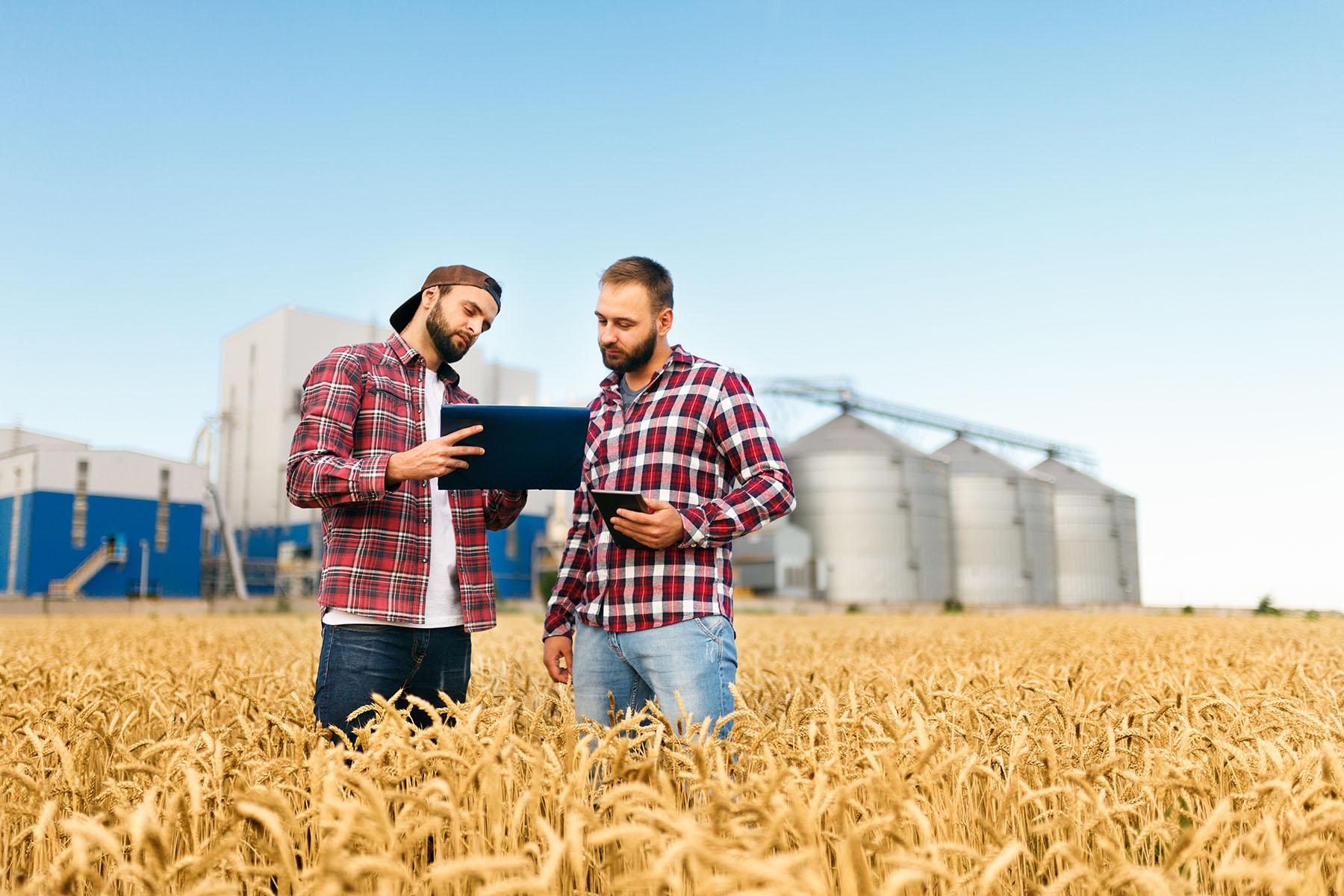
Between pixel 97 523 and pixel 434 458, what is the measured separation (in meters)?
50.3

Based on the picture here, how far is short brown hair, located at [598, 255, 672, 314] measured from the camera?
3611 mm

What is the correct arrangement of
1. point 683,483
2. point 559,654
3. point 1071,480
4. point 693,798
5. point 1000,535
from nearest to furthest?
point 693,798 → point 683,483 → point 559,654 → point 1000,535 → point 1071,480

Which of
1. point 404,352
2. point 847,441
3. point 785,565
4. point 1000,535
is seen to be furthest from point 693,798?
point 1000,535

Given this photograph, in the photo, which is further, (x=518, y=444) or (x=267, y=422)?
(x=267, y=422)

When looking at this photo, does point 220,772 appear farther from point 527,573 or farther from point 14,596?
point 527,573

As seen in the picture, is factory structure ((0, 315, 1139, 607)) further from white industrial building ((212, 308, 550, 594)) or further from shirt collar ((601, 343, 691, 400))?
shirt collar ((601, 343, 691, 400))

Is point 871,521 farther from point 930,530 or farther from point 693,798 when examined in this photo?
point 693,798

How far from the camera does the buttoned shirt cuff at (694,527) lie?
337 cm

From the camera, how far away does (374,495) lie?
3.54 m

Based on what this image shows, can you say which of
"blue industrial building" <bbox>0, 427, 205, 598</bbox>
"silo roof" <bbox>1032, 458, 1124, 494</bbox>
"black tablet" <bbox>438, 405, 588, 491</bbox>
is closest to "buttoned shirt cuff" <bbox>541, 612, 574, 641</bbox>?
"black tablet" <bbox>438, 405, 588, 491</bbox>

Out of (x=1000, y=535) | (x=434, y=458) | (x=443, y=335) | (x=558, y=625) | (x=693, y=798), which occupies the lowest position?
(x=693, y=798)

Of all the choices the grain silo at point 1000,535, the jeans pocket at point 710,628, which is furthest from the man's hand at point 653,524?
the grain silo at point 1000,535

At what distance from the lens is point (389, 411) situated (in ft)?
12.7

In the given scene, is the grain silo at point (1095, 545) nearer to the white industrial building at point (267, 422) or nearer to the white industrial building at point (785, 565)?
the white industrial building at point (785, 565)
